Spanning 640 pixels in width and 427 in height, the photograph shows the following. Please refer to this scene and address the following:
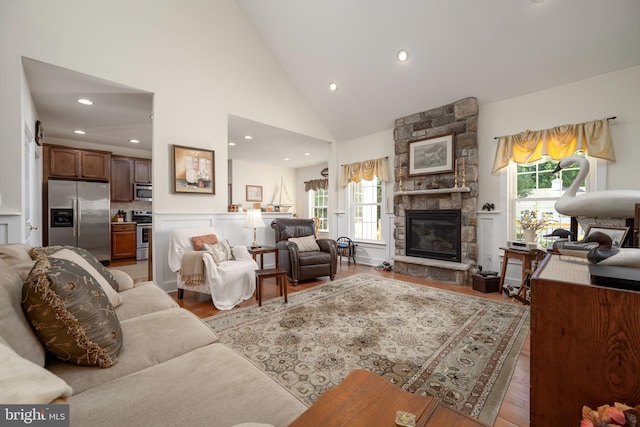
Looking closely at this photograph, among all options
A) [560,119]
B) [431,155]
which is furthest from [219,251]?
[560,119]

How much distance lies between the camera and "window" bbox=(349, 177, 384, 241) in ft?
18.2

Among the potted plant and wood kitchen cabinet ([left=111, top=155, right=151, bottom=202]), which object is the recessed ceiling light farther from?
wood kitchen cabinet ([left=111, top=155, right=151, bottom=202])

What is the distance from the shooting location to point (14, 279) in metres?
1.07

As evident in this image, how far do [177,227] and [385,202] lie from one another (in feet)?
12.1

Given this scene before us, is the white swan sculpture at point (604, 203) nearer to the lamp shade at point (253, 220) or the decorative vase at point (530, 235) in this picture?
the decorative vase at point (530, 235)

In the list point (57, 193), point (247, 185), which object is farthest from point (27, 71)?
point (247, 185)

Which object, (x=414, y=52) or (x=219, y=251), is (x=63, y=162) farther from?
(x=414, y=52)

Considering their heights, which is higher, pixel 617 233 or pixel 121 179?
pixel 121 179

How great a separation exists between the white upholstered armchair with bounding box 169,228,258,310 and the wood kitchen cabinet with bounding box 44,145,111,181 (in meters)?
3.35

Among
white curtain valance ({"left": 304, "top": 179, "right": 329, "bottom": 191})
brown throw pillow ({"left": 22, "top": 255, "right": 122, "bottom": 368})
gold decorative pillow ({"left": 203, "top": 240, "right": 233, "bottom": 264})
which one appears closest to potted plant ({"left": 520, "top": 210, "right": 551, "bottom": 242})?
gold decorative pillow ({"left": 203, "top": 240, "right": 233, "bottom": 264})

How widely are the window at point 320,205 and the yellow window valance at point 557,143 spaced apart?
489 cm

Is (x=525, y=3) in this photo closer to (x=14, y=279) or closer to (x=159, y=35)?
(x=159, y=35)

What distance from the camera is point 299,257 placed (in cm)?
395

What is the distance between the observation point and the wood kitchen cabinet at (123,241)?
5534mm
